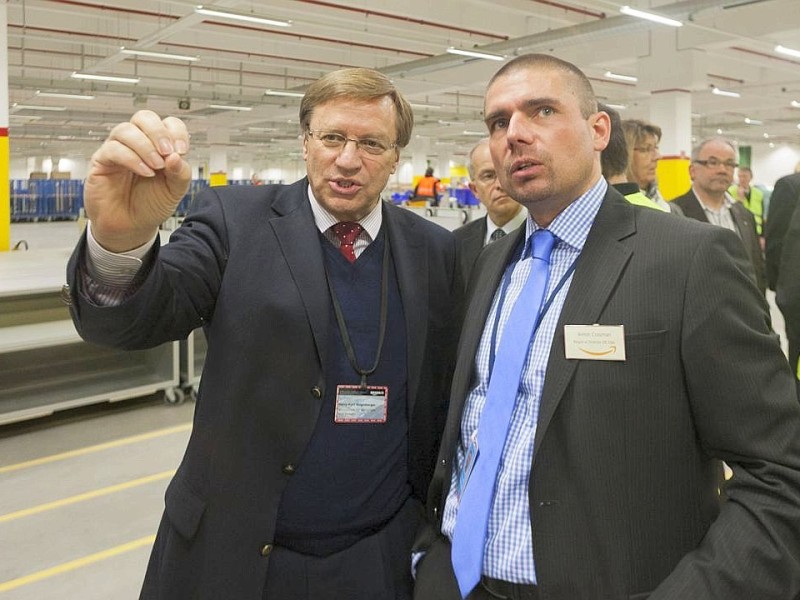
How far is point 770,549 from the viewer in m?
1.09

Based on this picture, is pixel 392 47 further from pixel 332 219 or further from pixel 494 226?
pixel 332 219

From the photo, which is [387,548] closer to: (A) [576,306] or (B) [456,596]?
(B) [456,596]

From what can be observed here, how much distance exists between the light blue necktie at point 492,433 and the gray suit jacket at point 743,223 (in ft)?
10.4

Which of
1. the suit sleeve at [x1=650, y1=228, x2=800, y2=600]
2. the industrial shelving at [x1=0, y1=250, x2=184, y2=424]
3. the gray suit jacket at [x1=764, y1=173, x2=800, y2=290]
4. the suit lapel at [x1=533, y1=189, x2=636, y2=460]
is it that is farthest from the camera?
the industrial shelving at [x1=0, y1=250, x2=184, y2=424]

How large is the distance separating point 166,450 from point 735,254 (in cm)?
388

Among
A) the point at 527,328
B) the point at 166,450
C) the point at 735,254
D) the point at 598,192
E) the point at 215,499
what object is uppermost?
the point at 598,192

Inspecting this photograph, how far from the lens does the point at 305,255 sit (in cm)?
149

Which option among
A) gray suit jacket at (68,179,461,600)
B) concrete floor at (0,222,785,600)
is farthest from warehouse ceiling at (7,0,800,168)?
gray suit jacket at (68,179,461,600)

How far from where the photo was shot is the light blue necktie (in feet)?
4.16

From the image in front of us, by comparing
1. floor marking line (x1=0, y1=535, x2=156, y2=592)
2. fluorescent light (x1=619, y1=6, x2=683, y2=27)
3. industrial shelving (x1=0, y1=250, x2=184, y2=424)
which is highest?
fluorescent light (x1=619, y1=6, x2=683, y2=27)

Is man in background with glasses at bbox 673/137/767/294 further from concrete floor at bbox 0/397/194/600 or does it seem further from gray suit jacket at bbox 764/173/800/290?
concrete floor at bbox 0/397/194/600

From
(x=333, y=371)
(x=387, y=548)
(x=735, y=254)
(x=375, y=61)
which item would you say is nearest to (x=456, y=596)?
(x=387, y=548)

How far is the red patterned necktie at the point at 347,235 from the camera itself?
1.60 m

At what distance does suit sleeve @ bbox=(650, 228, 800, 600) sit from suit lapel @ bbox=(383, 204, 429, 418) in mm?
602
